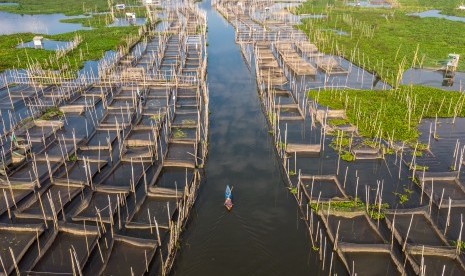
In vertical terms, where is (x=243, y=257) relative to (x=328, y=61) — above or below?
below

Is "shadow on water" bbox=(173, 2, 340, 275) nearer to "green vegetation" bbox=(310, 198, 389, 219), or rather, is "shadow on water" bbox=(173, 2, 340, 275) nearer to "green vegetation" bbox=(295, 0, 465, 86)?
"green vegetation" bbox=(310, 198, 389, 219)

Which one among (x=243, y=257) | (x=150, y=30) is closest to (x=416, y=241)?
(x=243, y=257)

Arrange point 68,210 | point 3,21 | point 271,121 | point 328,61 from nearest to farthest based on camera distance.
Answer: point 68,210, point 271,121, point 328,61, point 3,21

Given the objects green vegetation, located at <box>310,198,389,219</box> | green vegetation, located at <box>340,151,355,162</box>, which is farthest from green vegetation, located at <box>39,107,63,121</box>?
green vegetation, located at <box>340,151,355,162</box>

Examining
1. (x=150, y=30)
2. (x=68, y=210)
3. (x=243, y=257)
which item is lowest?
(x=243, y=257)

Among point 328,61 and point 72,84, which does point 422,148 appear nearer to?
point 328,61

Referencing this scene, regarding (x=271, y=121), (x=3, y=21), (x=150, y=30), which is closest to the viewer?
(x=271, y=121)

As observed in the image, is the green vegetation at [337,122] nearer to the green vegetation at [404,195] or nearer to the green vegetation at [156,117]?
the green vegetation at [404,195]
